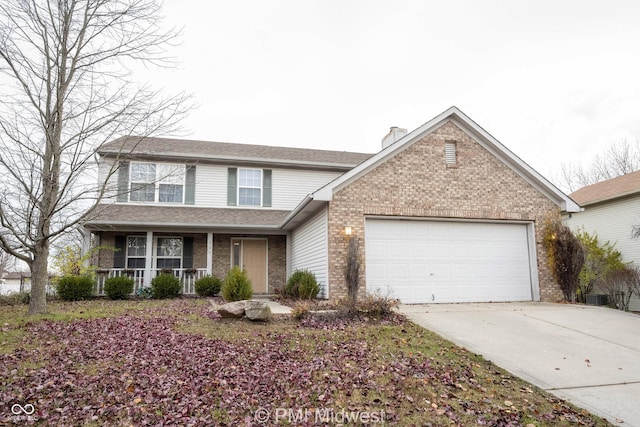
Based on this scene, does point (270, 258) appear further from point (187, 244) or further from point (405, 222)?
point (405, 222)

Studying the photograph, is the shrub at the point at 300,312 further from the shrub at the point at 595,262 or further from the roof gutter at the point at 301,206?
the shrub at the point at 595,262

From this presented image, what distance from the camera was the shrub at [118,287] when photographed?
12766mm

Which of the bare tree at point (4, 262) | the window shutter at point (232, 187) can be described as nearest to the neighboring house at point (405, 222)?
the window shutter at point (232, 187)

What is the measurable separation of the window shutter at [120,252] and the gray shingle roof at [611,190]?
18152 mm

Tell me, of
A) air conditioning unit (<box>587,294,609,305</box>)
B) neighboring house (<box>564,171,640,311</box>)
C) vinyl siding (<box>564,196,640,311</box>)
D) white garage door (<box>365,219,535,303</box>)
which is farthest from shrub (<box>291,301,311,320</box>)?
air conditioning unit (<box>587,294,609,305</box>)

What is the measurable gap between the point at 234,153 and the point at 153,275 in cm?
564

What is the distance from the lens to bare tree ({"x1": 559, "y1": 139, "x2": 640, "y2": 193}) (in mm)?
25750

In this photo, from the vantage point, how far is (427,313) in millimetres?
9023

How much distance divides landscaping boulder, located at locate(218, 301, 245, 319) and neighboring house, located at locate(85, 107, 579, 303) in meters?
2.60

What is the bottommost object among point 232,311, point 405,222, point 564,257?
point 232,311

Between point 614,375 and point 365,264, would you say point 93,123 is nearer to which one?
point 365,264

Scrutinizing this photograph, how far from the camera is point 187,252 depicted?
15125 millimetres

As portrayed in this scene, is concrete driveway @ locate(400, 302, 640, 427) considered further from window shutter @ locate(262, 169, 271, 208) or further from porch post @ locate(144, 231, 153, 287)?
porch post @ locate(144, 231, 153, 287)

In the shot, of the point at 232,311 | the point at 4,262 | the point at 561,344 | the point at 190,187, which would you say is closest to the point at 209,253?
the point at 190,187
